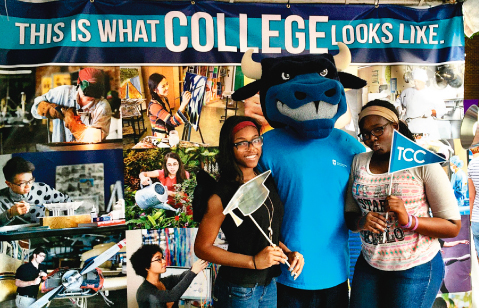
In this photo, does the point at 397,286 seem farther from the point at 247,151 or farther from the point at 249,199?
the point at 247,151

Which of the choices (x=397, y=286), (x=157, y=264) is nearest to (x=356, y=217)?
(x=397, y=286)

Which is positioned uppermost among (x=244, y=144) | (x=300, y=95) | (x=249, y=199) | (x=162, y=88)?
(x=162, y=88)

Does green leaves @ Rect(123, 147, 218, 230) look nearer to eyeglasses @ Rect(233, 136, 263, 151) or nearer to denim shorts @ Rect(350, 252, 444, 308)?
eyeglasses @ Rect(233, 136, 263, 151)

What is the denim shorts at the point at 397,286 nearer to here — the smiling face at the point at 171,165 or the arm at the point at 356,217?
the arm at the point at 356,217

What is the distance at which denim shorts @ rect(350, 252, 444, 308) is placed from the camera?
5.67 feet

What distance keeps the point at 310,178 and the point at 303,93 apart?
389 millimetres

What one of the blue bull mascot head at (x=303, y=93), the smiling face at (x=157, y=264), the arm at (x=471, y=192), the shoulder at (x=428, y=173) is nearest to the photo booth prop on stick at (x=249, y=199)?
the blue bull mascot head at (x=303, y=93)

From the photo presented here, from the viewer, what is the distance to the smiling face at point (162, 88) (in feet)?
9.55

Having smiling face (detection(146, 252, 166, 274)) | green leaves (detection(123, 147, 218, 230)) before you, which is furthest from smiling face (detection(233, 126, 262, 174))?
smiling face (detection(146, 252, 166, 274))

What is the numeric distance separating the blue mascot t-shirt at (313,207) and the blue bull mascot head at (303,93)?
4.9 inches

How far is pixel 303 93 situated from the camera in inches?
70.9

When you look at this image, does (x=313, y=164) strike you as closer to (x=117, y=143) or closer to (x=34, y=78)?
(x=117, y=143)

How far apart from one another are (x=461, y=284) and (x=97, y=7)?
3400mm

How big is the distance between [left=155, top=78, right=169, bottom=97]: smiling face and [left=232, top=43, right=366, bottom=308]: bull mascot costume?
1.18m
